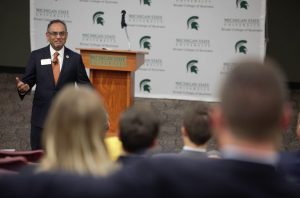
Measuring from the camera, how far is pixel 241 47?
303 inches

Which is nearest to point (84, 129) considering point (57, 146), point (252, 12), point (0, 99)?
point (57, 146)

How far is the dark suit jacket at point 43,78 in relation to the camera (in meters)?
4.59

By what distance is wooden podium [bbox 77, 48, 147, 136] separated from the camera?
5.55m

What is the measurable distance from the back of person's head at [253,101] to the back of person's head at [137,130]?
95cm

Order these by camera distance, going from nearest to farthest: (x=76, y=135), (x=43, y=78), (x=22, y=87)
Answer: (x=76, y=135), (x=22, y=87), (x=43, y=78)

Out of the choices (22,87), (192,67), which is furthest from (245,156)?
(192,67)

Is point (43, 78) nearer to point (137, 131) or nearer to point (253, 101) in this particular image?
point (137, 131)

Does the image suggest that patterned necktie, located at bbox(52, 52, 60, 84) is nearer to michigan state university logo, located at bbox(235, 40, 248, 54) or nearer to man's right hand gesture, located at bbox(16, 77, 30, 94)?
man's right hand gesture, located at bbox(16, 77, 30, 94)

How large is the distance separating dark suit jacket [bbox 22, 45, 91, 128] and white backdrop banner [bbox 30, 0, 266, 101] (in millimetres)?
3281

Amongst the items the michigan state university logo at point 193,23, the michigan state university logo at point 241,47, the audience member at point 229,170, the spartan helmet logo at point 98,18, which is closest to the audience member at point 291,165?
the audience member at point 229,170

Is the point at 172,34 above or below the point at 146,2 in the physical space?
below

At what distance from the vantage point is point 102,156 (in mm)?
1529

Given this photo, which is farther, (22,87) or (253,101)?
(22,87)

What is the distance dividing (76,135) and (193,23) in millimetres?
6452
